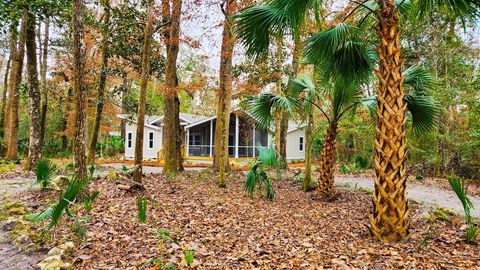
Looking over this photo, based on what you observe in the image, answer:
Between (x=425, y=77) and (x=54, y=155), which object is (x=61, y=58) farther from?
(x=425, y=77)

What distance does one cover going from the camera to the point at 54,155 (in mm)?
20562

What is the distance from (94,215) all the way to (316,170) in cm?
1285

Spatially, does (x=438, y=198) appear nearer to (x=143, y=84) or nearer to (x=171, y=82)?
(x=143, y=84)

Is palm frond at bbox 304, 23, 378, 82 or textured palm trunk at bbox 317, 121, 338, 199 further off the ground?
palm frond at bbox 304, 23, 378, 82

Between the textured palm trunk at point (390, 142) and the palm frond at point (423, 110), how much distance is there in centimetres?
221

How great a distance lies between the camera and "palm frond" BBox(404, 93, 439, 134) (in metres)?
5.33

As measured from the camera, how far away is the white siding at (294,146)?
22531 millimetres

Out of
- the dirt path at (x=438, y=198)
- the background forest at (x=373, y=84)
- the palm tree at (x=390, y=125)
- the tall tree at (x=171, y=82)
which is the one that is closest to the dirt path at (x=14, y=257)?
the palm tree at (x=390, y=125)

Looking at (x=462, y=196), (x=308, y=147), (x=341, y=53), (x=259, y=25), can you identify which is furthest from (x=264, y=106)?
(x=462, y=196)

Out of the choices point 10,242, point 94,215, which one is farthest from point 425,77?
point 10,242

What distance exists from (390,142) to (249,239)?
2.19m

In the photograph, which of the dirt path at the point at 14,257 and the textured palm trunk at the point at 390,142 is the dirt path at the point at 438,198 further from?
the dirt path at the point at 14,257

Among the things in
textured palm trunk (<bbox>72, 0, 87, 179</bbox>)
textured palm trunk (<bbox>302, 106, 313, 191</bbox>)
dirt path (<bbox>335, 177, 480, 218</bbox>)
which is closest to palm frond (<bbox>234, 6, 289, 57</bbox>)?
textured palm trunk (<bbox>72, 0, 87, 179</bbox>)

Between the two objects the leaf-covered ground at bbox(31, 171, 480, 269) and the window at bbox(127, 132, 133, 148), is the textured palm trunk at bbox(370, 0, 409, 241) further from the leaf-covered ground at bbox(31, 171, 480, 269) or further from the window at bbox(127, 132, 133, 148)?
the window at bbox(127, 132, 133, 148)
